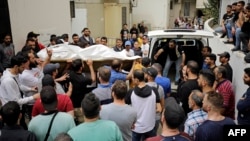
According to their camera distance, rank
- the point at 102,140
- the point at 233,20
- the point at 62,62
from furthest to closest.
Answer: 1. the point at 233,20
2. the point at 62,62
3. the point at 102,140

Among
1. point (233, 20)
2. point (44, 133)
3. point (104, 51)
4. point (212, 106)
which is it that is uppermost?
point (233, 20)

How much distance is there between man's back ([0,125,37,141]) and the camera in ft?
9.15

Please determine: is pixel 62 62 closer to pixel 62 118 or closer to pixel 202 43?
pixel 62 118

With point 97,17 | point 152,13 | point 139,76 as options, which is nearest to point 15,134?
point 139,76

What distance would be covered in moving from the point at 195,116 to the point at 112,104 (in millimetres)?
1046

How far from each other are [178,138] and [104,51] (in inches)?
128

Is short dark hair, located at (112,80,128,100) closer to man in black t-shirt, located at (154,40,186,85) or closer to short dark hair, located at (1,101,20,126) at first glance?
short dark hair, located at (1,101,20,126)

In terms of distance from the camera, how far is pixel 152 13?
2258cm

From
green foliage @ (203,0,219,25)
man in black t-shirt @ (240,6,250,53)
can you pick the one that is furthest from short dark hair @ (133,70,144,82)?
green foliage @ (203,0,219,25)

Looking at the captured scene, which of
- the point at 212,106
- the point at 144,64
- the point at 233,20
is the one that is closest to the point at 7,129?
the point at 212,106

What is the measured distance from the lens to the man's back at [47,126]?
303cm

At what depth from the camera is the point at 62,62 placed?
5410mm

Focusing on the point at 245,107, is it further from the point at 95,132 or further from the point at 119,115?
the point at 95,132

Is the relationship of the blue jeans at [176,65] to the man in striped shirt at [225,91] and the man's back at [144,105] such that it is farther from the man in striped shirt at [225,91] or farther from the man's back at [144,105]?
the man's back at [144,105]
